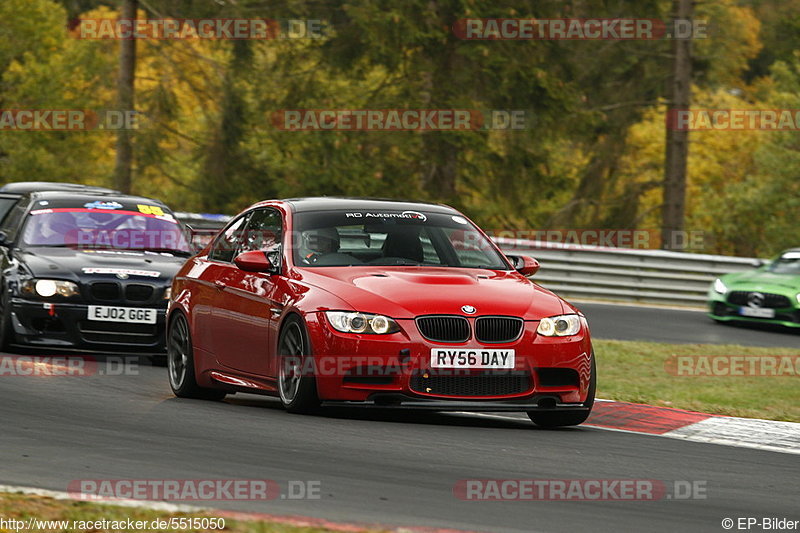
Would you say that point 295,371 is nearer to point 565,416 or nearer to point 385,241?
point 385,241

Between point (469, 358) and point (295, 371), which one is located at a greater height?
point (469, 358)

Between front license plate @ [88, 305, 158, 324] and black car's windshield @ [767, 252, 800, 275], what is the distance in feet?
40.5

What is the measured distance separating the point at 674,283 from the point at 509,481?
1865 cm

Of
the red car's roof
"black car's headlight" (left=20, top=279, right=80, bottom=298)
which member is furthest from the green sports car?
the red car's roof

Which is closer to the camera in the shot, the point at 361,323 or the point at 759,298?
the point at 361,323

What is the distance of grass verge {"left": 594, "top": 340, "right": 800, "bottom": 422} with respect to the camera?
1184 cm

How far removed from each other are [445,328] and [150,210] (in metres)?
6.62

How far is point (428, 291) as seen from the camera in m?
9.07

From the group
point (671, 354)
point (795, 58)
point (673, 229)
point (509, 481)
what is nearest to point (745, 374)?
point (671, 354)

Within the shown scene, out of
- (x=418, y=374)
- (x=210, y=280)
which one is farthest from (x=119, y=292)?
(x=418, y=374)

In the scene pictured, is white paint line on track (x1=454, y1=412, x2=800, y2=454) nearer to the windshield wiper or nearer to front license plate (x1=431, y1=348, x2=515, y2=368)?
front license plate (x1=431, y1=348, x2=515, y2=368)

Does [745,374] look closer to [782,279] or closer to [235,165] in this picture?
[782,279]

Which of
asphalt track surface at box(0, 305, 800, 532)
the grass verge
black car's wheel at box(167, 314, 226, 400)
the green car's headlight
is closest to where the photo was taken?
asphalt track surface at box(0, 305, 800, 532)

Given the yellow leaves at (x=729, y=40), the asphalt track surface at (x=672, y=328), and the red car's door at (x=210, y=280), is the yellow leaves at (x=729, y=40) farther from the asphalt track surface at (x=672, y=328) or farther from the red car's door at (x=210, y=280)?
the red car's door at (x=210, y=280)
